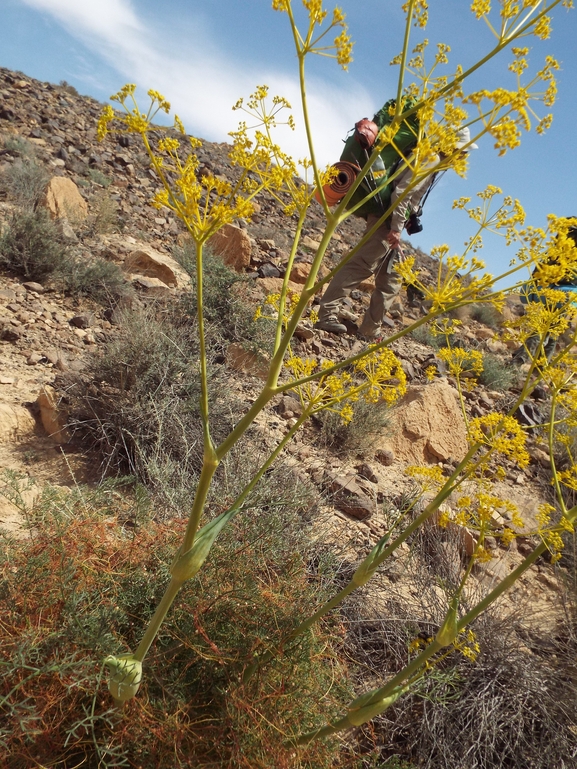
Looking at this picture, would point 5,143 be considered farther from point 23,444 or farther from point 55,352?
point 23,444

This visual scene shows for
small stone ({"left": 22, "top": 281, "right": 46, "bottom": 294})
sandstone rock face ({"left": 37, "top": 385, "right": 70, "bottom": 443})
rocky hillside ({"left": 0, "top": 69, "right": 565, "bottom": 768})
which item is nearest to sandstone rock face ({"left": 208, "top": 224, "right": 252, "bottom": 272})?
rocky hillside ({"left": 0, "top": 69, "right": 565, "bottom": 768})

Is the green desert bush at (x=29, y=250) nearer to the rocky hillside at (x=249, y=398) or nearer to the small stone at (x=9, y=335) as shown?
the rocky hillside at (x=249, y=398)

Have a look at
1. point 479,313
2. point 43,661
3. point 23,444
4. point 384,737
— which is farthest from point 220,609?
point 479,313

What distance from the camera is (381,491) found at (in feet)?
13.7

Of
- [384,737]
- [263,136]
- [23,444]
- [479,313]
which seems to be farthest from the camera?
[479,313]

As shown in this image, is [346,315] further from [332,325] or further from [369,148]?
[369,148]

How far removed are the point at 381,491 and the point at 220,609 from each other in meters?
2.51

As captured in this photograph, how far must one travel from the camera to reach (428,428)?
16.6 ft

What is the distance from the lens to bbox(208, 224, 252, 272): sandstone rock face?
7422mm

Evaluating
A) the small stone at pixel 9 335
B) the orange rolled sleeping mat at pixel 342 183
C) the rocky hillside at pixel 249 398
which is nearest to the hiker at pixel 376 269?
the rocky hillside at pixel 249 398

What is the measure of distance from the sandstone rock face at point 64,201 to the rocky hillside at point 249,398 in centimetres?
2

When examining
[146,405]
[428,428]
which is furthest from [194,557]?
[428,428]

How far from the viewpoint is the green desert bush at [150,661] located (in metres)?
1.51

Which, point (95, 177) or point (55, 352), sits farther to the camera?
point (95, 177)
